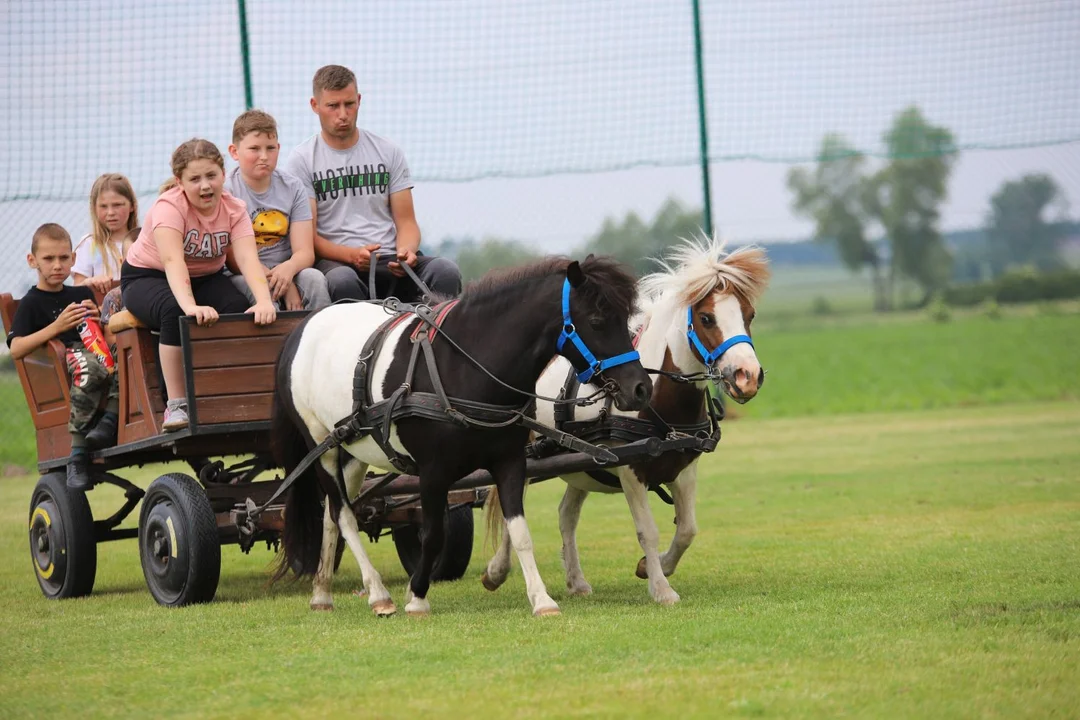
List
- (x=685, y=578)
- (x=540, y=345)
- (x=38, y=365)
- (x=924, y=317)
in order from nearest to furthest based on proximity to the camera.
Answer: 1. (x=540, y=345)
2. (x=685, y=578)
3. (x=38, y=365)
4. (x=924, y=317)

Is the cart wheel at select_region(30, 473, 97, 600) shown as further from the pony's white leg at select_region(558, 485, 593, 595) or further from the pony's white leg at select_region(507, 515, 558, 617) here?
the pony's white leg at select_region(507, 515, 558, 617)

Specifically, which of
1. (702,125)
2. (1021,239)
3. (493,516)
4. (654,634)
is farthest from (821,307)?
(654,634)

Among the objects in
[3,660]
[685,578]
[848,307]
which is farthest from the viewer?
[848,307]

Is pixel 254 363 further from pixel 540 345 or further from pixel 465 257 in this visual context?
pixel 465 257

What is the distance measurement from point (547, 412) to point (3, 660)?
2.75 meters

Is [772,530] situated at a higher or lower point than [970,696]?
lower

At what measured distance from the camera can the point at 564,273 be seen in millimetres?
5992

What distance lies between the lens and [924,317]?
47750 mm

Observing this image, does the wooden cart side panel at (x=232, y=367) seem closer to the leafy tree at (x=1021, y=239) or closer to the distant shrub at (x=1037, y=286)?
the distant shrub at (x=1037, y=286)

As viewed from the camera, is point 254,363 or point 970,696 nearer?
point 970,696

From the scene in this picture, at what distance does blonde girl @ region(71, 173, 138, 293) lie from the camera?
8023 millimetres

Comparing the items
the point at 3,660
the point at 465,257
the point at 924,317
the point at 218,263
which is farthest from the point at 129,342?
the point at 924,317

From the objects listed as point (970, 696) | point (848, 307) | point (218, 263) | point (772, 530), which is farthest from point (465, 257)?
point (848, 307)

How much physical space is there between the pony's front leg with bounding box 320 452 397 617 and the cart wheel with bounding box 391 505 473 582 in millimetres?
1127
